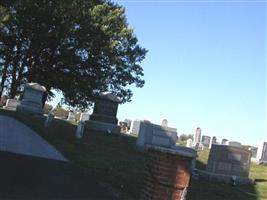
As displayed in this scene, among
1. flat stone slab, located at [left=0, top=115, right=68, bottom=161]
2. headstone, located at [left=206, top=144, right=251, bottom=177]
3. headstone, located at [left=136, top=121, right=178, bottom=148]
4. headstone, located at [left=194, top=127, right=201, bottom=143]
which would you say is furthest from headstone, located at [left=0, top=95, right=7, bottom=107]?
headstone, located at [left=206, top=144, right=251, bottom=177]

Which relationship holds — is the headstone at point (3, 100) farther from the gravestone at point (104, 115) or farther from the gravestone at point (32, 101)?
the gravestone at point (104, 115)

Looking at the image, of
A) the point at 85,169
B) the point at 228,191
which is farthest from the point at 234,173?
the point at 85,169

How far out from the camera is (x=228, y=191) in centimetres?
1455

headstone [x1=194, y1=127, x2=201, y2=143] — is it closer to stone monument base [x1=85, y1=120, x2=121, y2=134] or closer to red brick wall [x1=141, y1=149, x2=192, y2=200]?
stone monument base [x1=85, y1=120, x2=121, y2=134]

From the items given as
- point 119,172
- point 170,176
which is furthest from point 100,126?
point 170,176

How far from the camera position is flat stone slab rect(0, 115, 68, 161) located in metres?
14.2

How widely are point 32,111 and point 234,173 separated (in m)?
15.1

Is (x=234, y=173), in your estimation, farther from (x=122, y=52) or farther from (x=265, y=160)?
(x=122, y=52)

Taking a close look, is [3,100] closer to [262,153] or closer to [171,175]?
[262,153]

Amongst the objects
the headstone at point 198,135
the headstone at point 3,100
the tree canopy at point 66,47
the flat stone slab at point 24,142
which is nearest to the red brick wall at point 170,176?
the flat stone slab at point 24,142

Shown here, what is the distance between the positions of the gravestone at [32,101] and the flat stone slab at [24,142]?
10078mm

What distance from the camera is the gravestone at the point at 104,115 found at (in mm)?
28281

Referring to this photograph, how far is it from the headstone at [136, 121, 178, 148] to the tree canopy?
17.0 metres

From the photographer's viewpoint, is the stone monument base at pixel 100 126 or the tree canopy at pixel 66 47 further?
the tree canopy at pixel 66 47
